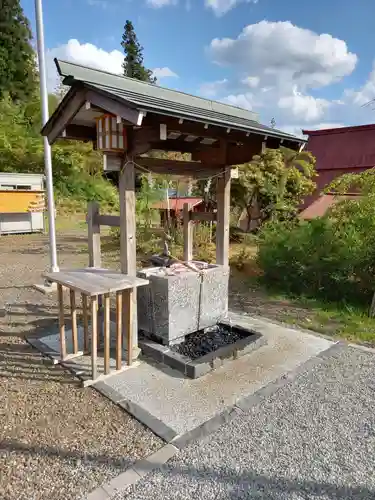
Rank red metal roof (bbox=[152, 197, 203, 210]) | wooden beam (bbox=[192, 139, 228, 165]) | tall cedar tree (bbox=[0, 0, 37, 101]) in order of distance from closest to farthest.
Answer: wooden beam (bbox=[192, 139, 228, 165]) < red metal roof (bbox=[152, 197, 203, 210]) < tall cedar tree (bbox=[0, 0, 37, 101])

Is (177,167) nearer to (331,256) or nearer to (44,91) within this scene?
(331,256)

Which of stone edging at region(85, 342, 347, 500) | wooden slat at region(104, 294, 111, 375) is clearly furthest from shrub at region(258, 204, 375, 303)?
wooden slat at region(104, 294, 111, 375)

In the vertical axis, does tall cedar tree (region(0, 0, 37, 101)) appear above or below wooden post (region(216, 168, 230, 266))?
above

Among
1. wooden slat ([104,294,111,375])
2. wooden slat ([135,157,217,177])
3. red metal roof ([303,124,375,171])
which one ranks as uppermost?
red metal roof ([303,124,375,171])

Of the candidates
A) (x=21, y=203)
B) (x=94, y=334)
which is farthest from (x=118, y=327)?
(x=21, y=203)

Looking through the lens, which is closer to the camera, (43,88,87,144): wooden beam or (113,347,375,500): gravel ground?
(113,347,375,500): gravel ground

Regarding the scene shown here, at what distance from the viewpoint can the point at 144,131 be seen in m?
2.76

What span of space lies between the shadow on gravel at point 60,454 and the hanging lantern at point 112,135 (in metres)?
2.23

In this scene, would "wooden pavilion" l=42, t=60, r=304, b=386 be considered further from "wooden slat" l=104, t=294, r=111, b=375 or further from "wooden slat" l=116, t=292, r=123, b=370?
"wooden slat" l=104, t=294, r=111, b=375

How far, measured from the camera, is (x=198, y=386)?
9.11 feet

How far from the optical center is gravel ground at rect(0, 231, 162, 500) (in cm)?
181

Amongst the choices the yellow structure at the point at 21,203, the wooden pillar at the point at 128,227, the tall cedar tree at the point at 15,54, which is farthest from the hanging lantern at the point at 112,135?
the tall cedar tree at the point at 15,54

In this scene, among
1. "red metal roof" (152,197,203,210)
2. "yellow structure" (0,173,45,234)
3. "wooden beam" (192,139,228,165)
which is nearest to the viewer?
"wooden beam" (192,139,228,165)

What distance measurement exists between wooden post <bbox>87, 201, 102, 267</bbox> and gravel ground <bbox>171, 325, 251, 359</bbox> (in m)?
1.20
